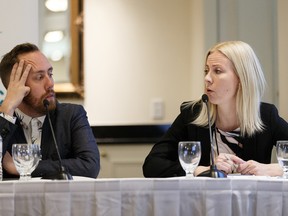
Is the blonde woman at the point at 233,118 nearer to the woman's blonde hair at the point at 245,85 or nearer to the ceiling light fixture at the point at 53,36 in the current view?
the woman's blonde hair at the point at 245,85

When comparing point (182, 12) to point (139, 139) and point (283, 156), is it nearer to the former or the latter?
point (139, 139)

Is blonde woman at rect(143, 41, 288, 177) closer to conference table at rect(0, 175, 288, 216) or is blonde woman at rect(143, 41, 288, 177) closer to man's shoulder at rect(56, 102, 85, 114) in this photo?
man's shoulder at rect(56, 102, 85, 114)

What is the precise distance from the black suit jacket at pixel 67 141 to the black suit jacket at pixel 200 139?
254mm

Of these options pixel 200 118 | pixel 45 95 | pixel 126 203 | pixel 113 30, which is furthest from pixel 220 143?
pixel 113 30

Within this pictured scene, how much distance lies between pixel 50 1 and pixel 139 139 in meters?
1.12

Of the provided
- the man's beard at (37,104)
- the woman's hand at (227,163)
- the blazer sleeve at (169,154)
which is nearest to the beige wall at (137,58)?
the blazer sleeve at (169,154)

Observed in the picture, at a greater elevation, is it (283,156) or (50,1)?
(50,1)

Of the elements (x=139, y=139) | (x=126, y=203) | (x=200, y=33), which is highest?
(x=200, y=33)

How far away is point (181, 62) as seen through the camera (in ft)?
14.1

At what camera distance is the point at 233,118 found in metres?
2.67

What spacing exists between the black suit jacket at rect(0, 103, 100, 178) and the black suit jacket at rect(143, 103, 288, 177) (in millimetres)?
254

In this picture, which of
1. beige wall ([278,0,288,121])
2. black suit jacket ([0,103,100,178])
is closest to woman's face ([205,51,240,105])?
black suit jacket ([0,103,100,178])

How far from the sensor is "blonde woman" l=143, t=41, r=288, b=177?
102 inches

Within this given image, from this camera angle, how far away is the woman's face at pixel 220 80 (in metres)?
2.59
